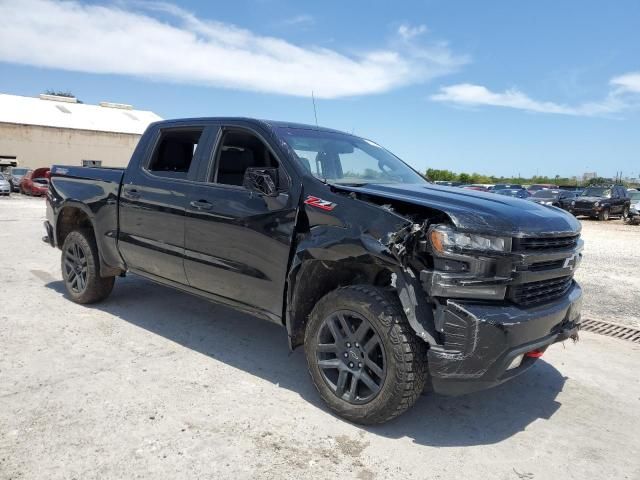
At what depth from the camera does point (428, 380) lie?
3250 millimetres

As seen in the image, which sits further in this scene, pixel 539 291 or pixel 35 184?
pixel 35 184

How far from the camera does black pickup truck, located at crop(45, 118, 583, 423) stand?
9.86 feet

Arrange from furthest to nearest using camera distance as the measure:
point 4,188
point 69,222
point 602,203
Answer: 1. point 4,188
2. point 602,203
3. point 69,222

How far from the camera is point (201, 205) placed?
14.1 feet

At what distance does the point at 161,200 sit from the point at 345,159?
168 cm

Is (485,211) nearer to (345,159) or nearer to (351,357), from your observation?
(351,357)

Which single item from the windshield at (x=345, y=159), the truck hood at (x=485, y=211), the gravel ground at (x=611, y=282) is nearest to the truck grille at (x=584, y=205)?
the gravel ground at (x=611, y=282)

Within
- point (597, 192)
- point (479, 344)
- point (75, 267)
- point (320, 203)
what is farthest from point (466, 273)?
point (597, 192)

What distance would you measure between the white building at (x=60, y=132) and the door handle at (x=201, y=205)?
39923 millimetres

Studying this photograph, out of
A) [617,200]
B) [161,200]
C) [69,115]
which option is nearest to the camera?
[161,200]

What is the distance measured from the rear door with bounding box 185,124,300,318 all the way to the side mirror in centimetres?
6

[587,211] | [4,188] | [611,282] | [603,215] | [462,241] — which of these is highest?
[462,241]

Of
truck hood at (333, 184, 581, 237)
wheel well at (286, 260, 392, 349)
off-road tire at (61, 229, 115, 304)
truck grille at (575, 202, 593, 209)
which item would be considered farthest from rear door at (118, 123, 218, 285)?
truck grille at (575, 202, 593, 209)

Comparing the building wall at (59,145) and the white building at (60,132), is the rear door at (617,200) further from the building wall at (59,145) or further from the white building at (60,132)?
the white building at (60,132)
